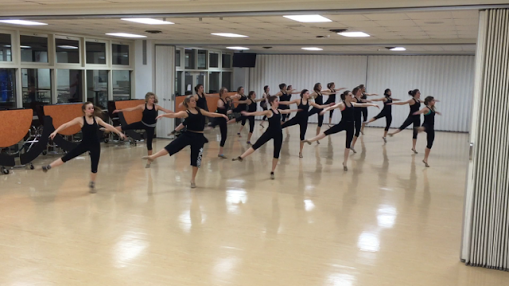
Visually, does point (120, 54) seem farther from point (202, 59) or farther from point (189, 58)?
point (202, 59)

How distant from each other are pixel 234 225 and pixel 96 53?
8453 mm

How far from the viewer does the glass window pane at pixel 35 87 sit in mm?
10672

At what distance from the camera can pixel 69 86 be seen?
1198 cm

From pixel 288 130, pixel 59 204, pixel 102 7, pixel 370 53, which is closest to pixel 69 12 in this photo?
pixel 102 7

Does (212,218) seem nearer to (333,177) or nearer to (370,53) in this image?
(333,177)

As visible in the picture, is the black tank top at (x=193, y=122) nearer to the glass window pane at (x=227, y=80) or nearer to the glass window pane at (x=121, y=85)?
the glass window pane at (x=121, y=85)

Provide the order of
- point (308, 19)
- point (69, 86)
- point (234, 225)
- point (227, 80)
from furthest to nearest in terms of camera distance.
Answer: point (227, 80), point (69, 86), point (308, 19), point (234, 225)

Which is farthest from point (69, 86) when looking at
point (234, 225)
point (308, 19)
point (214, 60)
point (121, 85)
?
point (234, 225)

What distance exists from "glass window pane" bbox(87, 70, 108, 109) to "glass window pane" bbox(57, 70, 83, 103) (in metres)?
0.39

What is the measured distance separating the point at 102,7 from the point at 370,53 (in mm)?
12493

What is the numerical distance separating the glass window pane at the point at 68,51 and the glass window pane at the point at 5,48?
1304 millimetres

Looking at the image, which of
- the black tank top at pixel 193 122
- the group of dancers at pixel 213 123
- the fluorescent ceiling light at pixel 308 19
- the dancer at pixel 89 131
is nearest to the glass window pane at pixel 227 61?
the group of dancers at pixel 213 123

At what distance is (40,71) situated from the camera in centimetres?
1106

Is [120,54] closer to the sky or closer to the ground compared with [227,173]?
closer to the sky
